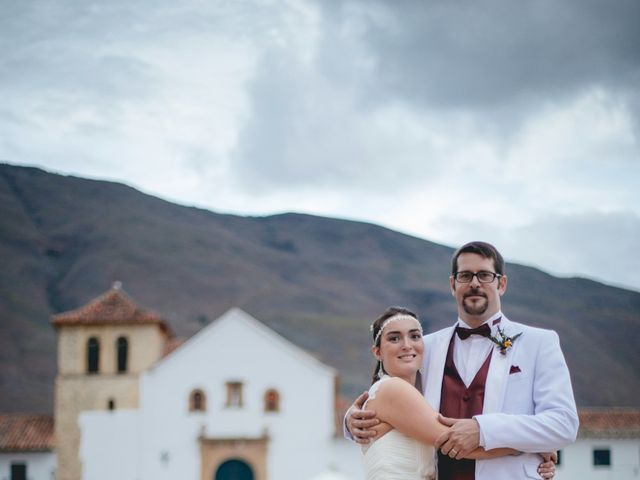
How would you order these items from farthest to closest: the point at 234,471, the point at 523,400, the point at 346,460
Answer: the point at 234,471 → the point at 346,460 → the point at 523,400

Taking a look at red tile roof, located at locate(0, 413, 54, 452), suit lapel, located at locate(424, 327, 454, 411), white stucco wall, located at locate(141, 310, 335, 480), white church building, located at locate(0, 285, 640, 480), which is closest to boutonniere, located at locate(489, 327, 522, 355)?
suit lapel, located at locate(424, 327, 454, 411)

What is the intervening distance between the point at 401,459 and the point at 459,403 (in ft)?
1.41

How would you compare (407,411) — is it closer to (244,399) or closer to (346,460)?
(346,460)

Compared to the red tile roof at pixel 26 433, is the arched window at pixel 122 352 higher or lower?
higher

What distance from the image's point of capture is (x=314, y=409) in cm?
3700

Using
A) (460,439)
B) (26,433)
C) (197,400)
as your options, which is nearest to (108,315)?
(197,400)

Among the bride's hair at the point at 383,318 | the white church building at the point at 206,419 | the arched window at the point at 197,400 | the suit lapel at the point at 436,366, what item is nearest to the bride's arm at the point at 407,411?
the suit lapel at the point at 436,366

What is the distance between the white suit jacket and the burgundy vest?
4cm

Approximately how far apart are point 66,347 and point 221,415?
6.38 m

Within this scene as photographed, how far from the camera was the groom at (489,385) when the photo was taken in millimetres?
5254

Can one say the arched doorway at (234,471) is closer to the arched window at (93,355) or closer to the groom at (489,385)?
the arched window at (93,355)

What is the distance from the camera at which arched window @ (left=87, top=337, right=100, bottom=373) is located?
38750mm

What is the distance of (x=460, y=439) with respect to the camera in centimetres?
523

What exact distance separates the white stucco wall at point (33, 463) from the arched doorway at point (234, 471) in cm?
568
